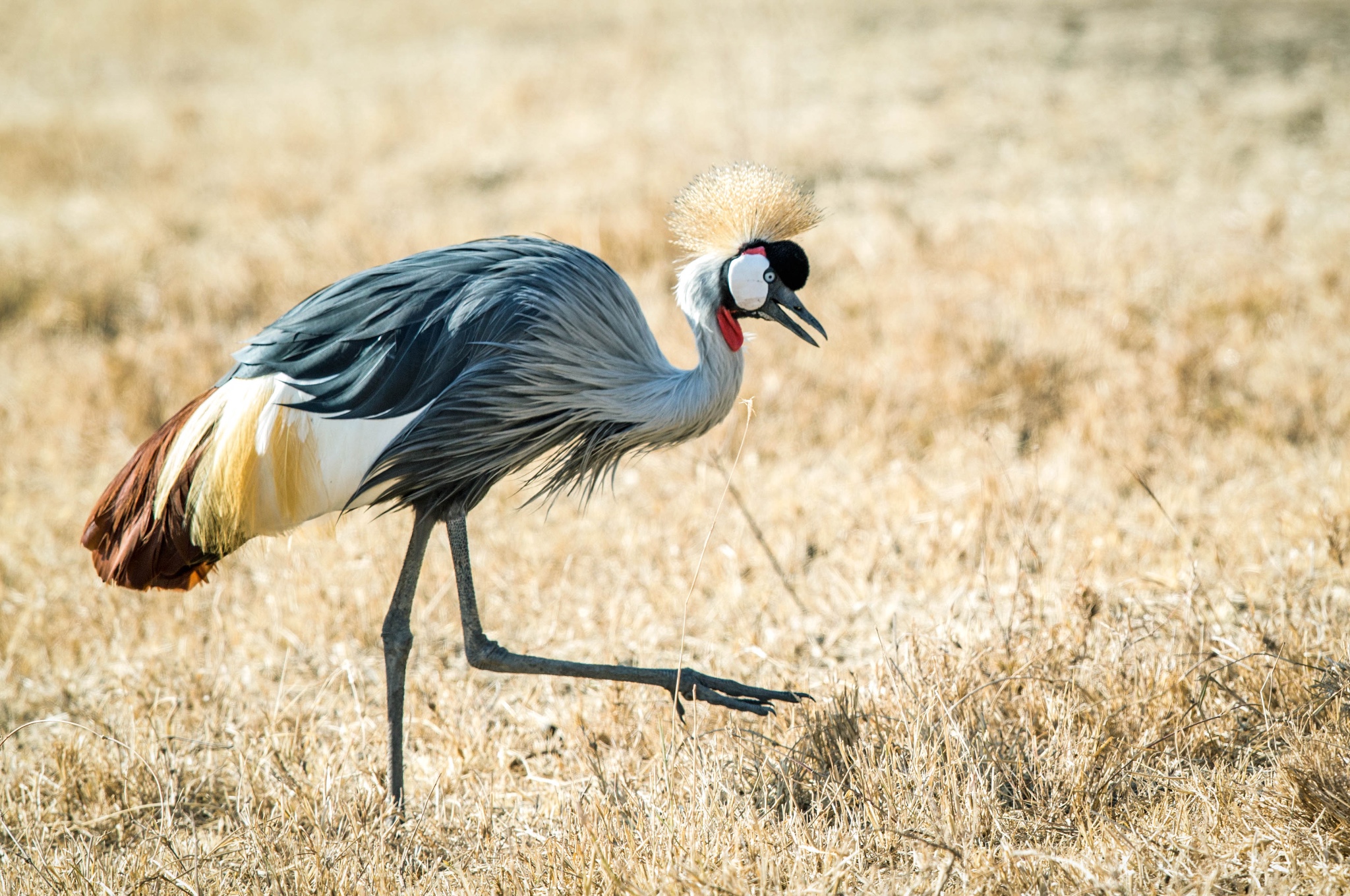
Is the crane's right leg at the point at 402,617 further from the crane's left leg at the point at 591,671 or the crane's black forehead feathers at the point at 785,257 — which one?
the crane's black forehead feathers at the point at 785,257

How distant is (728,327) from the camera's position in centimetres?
287

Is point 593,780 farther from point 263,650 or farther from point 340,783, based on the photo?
point 263,650

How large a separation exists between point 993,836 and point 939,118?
7.53 meters

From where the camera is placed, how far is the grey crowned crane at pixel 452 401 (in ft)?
8.70

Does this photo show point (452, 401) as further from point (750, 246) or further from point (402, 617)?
point (750, 246)

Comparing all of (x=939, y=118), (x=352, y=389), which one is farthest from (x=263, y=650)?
(x=939, y=118)

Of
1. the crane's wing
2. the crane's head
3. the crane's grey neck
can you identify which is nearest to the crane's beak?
the crane's head

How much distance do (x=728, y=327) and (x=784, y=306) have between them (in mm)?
169

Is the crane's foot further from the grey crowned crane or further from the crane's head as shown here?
the crane's head

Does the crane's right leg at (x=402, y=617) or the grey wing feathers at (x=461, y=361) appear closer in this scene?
the grey wing feathers at (x=461, y=361)

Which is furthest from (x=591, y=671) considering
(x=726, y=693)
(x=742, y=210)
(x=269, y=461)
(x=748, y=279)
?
(x=742, y=210)

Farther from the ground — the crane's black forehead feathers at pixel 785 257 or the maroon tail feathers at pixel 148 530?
the crane's black forehead feathers at pixel 785 257

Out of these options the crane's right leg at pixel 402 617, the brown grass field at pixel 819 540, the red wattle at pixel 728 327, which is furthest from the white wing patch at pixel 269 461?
the red wattle at pixel 728 327

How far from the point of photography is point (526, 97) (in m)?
10.1
